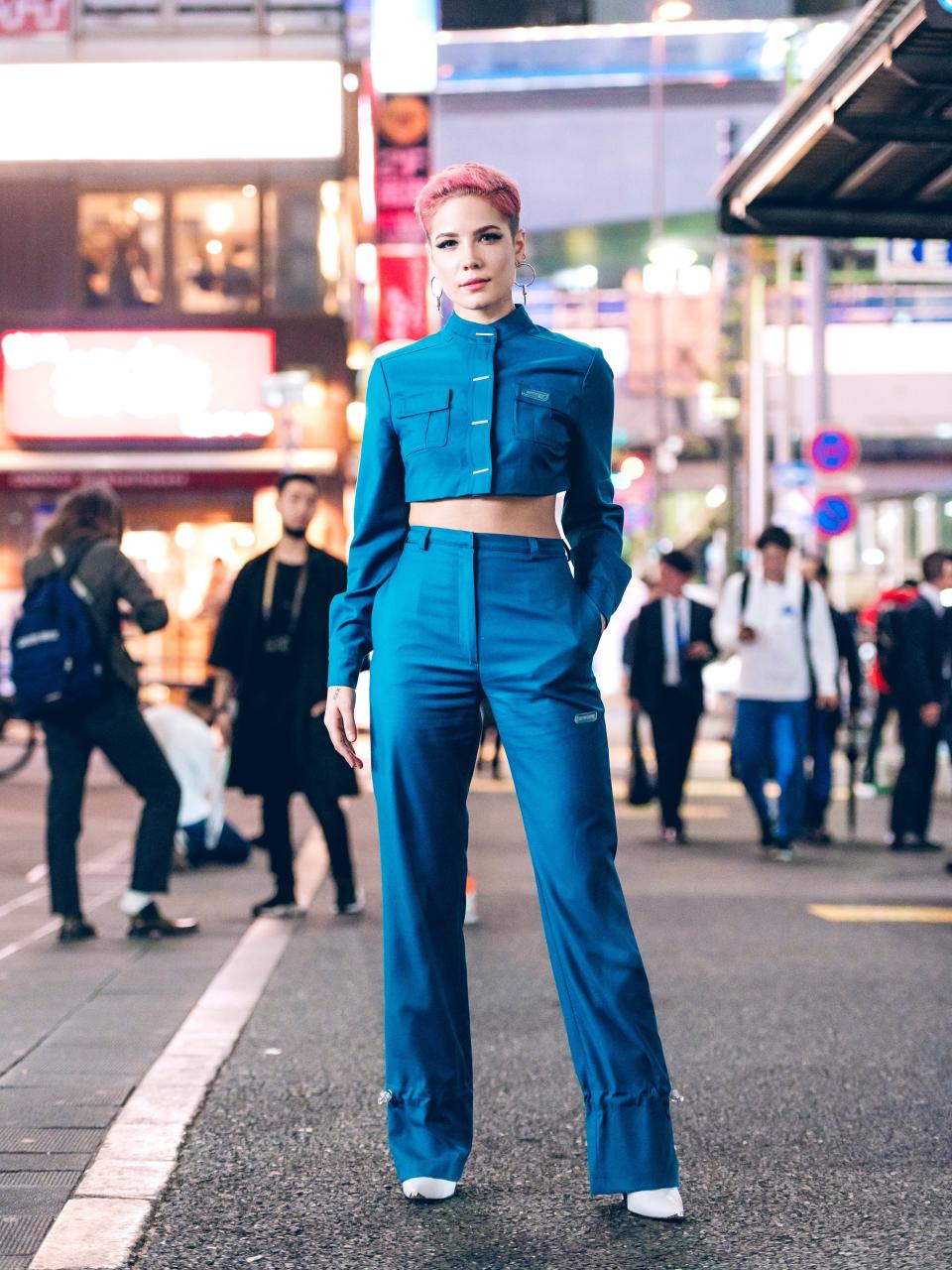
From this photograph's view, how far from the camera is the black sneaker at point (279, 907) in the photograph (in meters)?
7.94

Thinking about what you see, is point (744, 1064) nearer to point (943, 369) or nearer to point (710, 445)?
point (943, 369)

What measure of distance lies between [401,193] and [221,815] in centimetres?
1435

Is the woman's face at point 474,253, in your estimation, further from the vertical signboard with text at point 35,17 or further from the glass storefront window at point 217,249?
the vertical signboard with text at point 35,17

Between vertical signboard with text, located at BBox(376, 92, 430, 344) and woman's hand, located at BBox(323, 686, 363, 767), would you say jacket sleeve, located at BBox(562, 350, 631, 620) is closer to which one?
woman's hand, located at BBox(323, 686, 363, 767)

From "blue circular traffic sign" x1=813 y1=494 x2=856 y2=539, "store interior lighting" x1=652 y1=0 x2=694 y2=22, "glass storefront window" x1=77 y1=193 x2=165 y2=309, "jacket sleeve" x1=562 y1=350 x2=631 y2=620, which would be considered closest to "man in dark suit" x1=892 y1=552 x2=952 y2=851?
"jacket sleeve" x1=562 y1=350 x2=631 y2=620

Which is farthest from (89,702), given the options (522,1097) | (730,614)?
(730,614)

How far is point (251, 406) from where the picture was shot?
25609mm

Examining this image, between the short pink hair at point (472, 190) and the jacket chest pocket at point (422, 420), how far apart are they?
34 cm

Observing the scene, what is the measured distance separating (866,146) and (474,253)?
3626 mm

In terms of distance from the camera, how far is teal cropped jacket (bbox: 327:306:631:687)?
3604mm

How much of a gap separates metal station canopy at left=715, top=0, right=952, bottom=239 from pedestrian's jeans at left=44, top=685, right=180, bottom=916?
3155mm

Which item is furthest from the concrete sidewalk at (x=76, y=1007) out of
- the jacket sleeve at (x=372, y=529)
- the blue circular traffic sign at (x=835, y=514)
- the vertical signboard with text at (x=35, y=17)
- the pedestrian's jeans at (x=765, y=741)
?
the vertical signboard with text at (x=35, y=17)

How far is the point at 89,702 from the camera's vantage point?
7105mm

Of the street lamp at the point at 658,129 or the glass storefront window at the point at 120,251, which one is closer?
the glass storefront window at the point at 120,251
